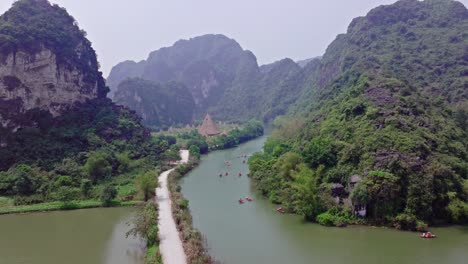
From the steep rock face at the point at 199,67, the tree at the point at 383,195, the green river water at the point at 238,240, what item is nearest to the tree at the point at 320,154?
the green river water at the point at 238,240

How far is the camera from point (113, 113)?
50875 mm

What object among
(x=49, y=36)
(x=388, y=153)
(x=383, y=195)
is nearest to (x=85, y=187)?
(x=383, y=195)

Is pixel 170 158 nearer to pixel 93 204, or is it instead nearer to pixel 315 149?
pixel 93 204

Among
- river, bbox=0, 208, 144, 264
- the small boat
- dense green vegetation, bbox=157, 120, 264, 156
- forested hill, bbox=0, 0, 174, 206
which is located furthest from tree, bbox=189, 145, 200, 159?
the small boat

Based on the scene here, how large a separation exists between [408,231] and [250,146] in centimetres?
4236

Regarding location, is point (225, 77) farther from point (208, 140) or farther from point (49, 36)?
point (49, 36)

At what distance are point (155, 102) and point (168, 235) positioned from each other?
85005mm

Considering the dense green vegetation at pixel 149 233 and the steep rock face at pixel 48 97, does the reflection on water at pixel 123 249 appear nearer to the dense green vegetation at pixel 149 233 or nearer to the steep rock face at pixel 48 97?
the dense green vegetation at pixel 149 233

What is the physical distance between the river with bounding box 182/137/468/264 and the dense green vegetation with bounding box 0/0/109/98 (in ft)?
91.3

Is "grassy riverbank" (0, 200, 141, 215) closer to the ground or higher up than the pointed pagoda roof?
closer to the ground

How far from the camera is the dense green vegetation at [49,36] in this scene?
140 ft

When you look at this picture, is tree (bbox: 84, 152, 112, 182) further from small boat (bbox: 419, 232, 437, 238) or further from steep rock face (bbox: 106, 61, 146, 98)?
steep rock face (bbox: 106, 61, 146, 98)

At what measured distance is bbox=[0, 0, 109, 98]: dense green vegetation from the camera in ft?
140

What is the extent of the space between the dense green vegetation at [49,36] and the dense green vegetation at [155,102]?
3449 cm
